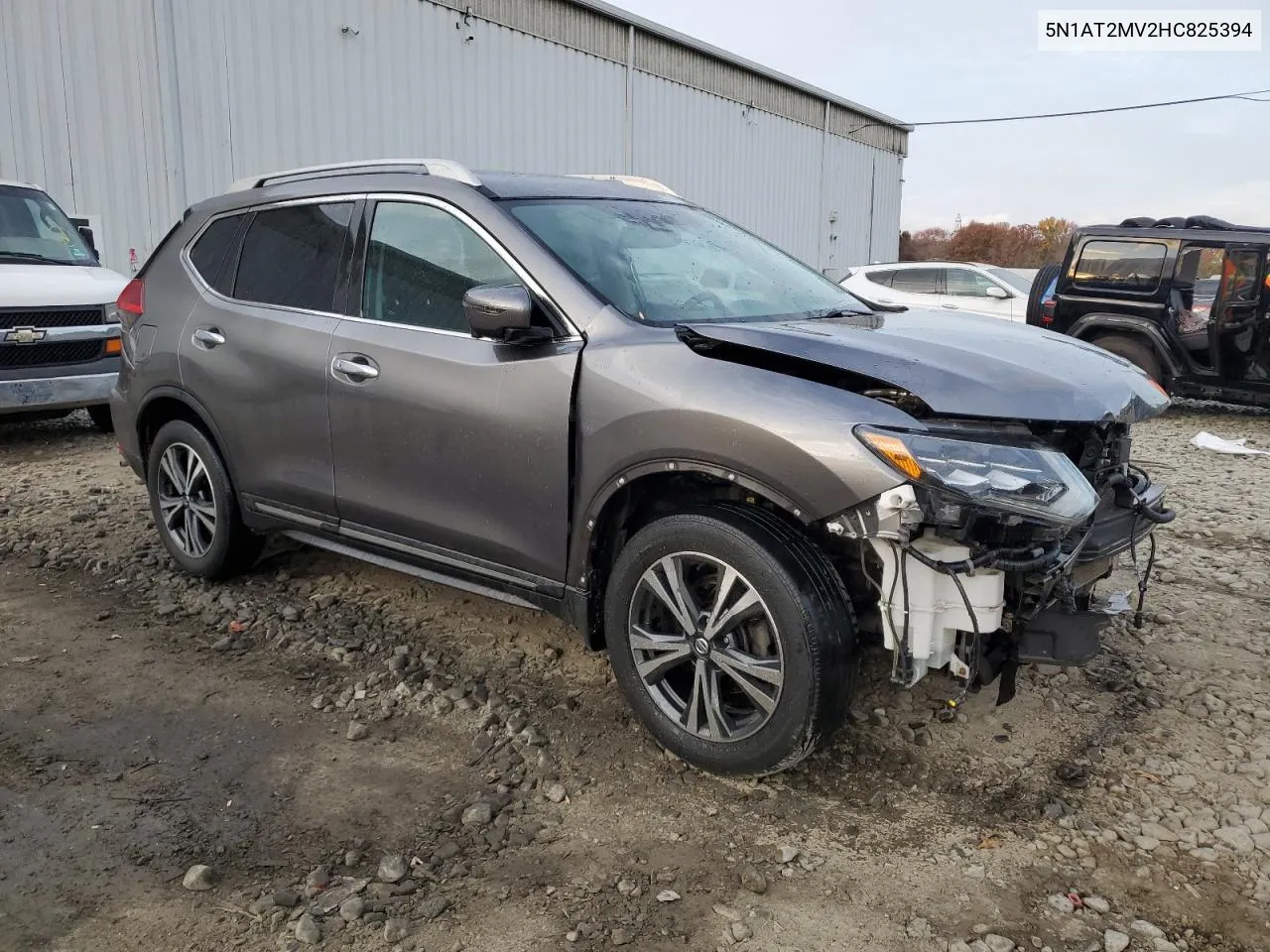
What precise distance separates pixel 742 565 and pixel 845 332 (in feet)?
2.78

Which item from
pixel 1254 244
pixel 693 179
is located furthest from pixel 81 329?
pixel 693 179

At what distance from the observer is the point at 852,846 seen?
266 centimetres

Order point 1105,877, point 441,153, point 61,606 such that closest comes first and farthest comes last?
point 1105,877, point 61,606, point 441,153

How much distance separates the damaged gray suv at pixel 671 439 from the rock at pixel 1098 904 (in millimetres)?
582

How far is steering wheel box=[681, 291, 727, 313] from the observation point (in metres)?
3.36

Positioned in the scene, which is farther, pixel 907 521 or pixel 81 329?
pixel 81 329

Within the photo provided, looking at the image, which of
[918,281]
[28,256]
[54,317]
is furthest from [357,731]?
[918,281]

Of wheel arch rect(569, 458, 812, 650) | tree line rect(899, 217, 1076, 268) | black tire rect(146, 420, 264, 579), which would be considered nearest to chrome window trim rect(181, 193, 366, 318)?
black tire rect(146, 420, 264, 579)

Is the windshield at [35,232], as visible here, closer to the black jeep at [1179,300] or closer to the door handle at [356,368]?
the door handle at [356,368]

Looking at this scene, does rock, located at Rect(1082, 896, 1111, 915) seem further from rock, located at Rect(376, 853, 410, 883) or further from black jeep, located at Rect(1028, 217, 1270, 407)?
black jeep, located at Rect(1028, 217, 1270, 407)

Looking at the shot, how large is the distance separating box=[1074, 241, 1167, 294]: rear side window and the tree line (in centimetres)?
3221

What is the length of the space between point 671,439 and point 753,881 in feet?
3.91

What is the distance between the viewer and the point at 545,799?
114 inches

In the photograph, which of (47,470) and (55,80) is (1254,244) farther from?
(55,80)
